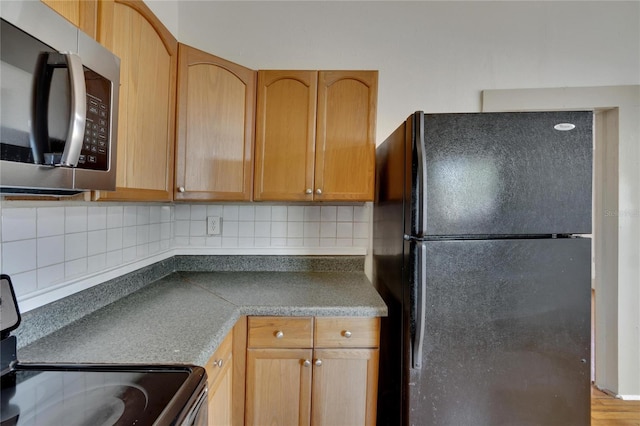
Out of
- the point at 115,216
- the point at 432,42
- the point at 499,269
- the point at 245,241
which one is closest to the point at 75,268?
the point at 115,216

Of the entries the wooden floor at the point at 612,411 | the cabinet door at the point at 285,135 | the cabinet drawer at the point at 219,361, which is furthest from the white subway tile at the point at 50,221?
the wooden floor at the point at 612,411

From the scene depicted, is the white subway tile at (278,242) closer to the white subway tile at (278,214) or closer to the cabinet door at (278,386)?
the white subway tile at (278,214)

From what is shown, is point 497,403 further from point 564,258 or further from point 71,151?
point 71,151

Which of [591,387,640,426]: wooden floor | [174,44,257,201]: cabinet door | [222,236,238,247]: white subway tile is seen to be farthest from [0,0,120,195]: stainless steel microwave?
[591,387,640,426]: wooden floor

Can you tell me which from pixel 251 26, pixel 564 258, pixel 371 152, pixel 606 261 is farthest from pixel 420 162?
pixel 606 261

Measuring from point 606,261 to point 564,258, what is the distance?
1132 millimetres

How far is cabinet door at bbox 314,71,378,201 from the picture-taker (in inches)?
63.1

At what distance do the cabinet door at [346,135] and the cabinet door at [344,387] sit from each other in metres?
0.75

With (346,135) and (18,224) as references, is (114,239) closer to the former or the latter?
(18,224)

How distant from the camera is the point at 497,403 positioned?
1226 millimetres

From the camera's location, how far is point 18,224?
0.94 meters

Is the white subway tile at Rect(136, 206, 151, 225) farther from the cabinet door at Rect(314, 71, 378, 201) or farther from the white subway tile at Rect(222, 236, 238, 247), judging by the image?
the cabinet door at Rect(314, 71, 378, 201)

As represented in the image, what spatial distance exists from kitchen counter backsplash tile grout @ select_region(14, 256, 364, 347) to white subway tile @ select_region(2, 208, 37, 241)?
0.24m

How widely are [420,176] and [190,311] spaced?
1055 millimetres
